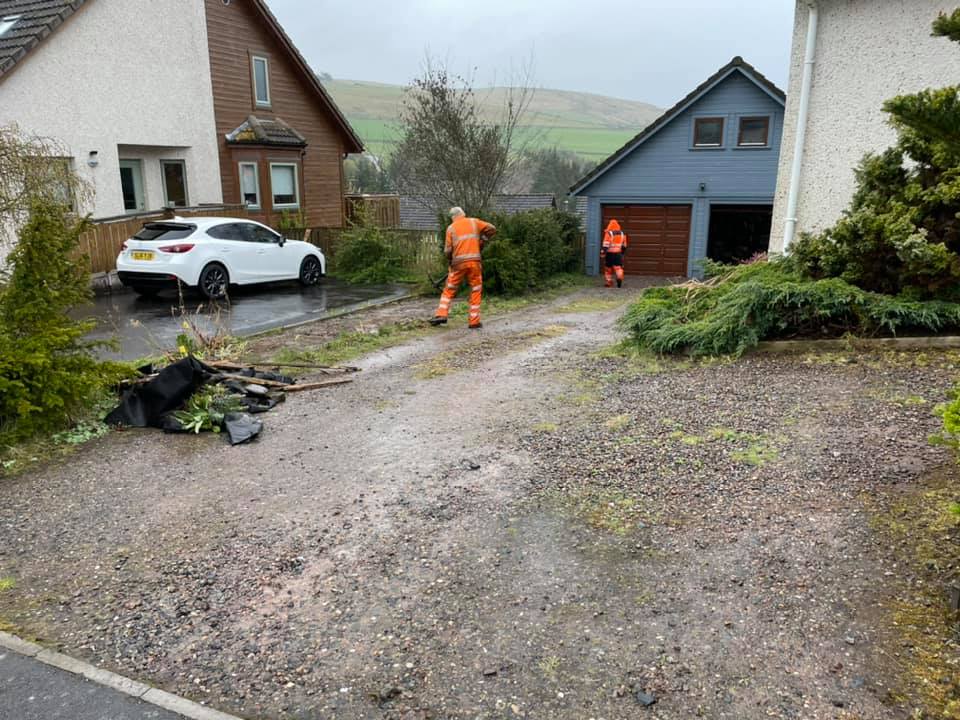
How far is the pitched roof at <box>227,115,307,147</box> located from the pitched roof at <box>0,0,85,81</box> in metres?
5.32

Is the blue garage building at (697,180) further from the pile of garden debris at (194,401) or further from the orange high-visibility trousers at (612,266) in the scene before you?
the pile of garden debris at (194,401)

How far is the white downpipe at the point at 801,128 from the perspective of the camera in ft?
33.9

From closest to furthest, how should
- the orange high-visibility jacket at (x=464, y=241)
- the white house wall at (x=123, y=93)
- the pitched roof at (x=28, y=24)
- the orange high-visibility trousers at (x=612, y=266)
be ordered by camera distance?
the orange high-visibility jacket at (x=464, y=241), the pitched roof at (x=28, y=24), the white house wall at (x=123, y=93), the orange high-visibility trousers at (x=612, y=266)

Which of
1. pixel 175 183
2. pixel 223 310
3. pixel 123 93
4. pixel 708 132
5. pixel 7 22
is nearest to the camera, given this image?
pixel 223 310

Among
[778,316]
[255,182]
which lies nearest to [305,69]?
[255,182]

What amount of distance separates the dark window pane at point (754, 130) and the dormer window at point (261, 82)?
14.1 m

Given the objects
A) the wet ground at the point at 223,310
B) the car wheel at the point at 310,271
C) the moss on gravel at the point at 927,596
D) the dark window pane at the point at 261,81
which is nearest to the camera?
the moss on gravel at the point at 927,596

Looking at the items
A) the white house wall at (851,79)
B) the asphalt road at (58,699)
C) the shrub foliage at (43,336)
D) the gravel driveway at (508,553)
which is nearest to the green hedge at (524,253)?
the white house wall at (851,79)

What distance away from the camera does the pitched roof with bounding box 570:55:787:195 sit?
18.4 metres

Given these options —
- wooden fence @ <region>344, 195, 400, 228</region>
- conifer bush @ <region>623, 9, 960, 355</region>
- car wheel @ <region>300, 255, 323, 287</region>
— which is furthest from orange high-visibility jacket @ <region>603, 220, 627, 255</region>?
wooden fence @ <region>344, 195, 400, 228</region>

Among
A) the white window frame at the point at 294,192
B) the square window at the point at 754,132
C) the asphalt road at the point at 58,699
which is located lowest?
the asphalt road at the point at 58,699

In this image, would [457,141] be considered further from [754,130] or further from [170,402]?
[170,402]

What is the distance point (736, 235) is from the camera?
73.0ft

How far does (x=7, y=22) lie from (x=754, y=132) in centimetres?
1863
